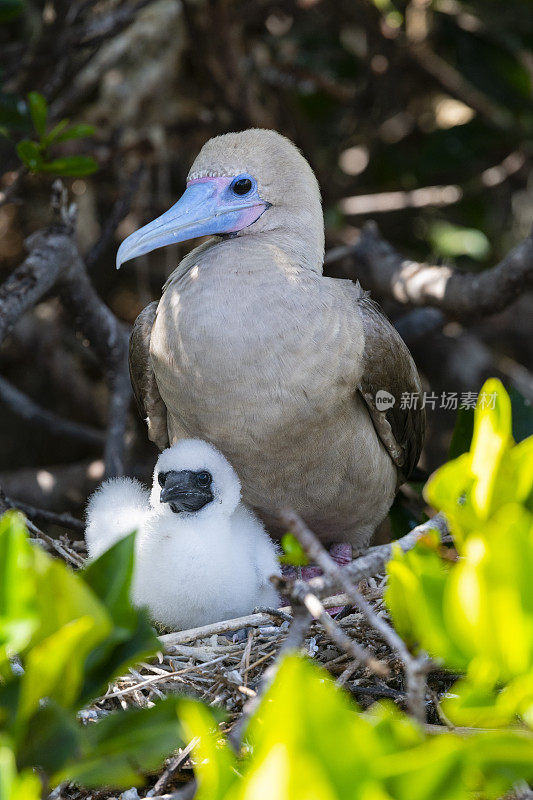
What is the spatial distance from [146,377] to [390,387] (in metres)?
0.86

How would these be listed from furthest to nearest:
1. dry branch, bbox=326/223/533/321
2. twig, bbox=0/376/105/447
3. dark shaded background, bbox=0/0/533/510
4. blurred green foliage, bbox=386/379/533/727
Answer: dark shaded background, bbox=0/0/533/510 < twig, bbox=0/376/105/447 < dry branch, bbox=326/223/533/321 < blurred green foliage, bbox=386/379/533/727

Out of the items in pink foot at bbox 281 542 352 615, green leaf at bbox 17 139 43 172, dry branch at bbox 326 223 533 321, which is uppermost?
green leaf at bbox 17 139 43 172

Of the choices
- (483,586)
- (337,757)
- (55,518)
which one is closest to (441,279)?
(55,518)

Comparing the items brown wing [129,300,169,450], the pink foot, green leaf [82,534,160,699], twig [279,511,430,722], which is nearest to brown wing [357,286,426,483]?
the pink foot

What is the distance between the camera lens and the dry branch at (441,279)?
3.57m

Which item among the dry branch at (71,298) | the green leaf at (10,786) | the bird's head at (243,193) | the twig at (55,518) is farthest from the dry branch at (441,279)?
the green leaf at (10,786)

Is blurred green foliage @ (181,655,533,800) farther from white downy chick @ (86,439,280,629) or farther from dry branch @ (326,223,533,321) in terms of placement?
dry branch @ (326,223,533,321)

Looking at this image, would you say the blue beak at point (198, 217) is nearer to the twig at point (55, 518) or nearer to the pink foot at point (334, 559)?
the twig at point (55, 518)

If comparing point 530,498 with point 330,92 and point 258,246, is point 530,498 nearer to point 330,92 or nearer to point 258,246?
point 258,246

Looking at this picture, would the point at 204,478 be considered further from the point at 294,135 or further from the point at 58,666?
the point at 294,135

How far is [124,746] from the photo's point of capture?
1506 millimetres

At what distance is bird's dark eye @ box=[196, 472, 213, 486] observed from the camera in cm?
283

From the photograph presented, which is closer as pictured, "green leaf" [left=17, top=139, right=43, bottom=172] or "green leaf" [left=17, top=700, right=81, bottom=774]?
"green leaf" [left=17, top=700, right=81, bottom=774]

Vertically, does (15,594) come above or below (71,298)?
above
